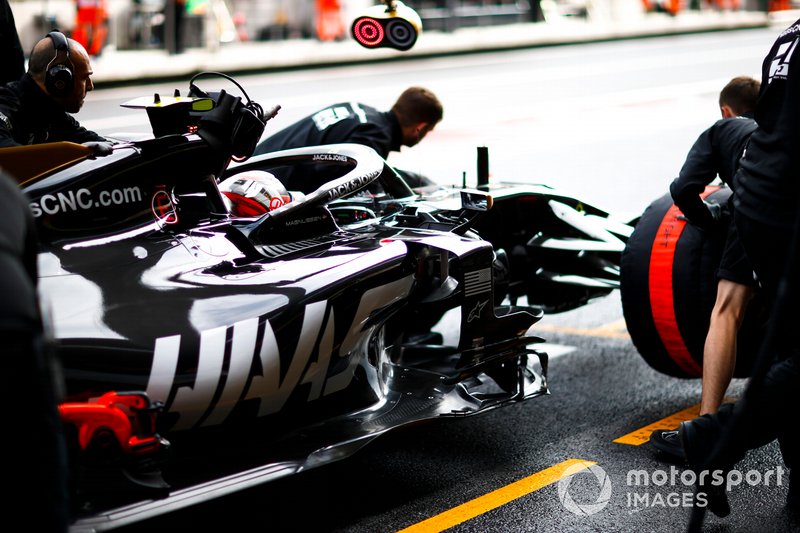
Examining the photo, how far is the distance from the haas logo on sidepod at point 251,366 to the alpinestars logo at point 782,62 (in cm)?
166

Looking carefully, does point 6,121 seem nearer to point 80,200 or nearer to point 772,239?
point 80,200

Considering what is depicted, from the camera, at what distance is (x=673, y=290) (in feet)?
15.8

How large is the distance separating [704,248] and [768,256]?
1.02 m

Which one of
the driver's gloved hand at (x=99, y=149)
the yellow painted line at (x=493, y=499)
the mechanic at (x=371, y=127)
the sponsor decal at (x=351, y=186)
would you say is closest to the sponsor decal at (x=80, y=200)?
the driver's gloved hand at (x=99, y=149)

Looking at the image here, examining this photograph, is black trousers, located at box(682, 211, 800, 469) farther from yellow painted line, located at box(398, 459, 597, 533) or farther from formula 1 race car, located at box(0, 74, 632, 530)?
formula 1 race car, located at box(0, 74, 632, 530)

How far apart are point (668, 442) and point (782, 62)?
1663 millimetres

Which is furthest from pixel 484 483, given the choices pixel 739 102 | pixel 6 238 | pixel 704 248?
pixel 6 238

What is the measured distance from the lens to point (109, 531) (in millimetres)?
3258

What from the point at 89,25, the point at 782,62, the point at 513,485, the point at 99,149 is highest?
the point at 89,25

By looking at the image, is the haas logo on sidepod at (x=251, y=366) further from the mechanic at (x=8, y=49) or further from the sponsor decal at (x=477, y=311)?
the mechanic at (x=8, y=49)

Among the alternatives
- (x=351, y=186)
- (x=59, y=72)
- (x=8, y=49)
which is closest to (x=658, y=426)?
(x=351, y=186)

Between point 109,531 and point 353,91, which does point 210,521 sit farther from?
point 353,91

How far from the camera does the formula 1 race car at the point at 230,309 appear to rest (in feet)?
11.2
